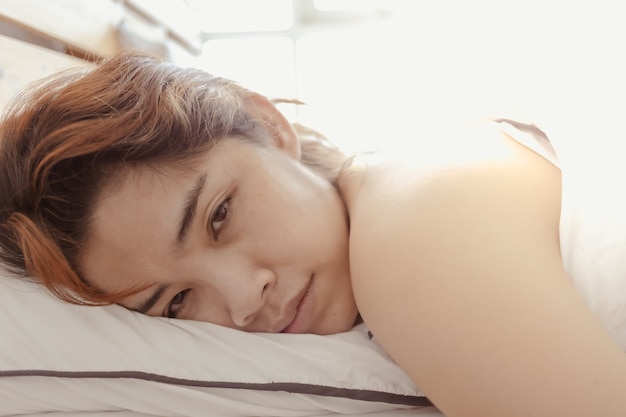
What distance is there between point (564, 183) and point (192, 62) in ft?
7.62

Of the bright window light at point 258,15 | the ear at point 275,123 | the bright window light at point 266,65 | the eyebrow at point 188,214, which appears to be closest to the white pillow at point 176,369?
the eyebrow at point 188,214

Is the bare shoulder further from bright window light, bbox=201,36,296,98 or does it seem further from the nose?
bright window light, bbox=201,36,296,98

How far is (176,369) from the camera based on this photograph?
73cm

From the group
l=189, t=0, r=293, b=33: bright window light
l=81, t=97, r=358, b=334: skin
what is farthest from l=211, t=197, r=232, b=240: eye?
l=189, t=0, r=293, b=33: bright window light

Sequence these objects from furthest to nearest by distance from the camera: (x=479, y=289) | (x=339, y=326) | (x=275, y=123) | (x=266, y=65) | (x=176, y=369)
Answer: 1. (x=266, y=65)
2. (x=275, y=123)
3. (x=339, y=326)
4. (x=176, y=369)
5. (x=479, y=289)

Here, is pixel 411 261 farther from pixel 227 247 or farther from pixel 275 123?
pixel 275 123

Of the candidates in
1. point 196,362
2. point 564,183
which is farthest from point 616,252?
point 196,362

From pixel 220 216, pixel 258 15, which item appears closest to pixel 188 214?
pixel 220 216

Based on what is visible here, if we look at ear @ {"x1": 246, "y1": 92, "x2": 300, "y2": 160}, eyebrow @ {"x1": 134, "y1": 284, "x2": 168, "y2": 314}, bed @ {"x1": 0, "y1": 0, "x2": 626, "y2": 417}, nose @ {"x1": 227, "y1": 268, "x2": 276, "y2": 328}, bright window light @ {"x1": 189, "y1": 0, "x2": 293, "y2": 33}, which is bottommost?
bed @ {"x1": 0, "y1": 0, "x2": 626, "y2": 417}

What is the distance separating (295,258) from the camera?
791 mm

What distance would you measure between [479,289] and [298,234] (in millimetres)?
297

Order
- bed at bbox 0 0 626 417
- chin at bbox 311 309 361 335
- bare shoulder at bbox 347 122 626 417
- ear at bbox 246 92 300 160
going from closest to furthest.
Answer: bare shoulder at bbox 347 122 626 417, bed at bbox 0 0 626 417, chin at bbox 311 309 361 335, ear at bbox 246 92 300 160

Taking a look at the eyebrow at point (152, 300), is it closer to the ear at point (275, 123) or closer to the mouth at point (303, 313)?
the mouth at point (303, 313)

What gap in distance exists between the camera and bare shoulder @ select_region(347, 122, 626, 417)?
0.53m
